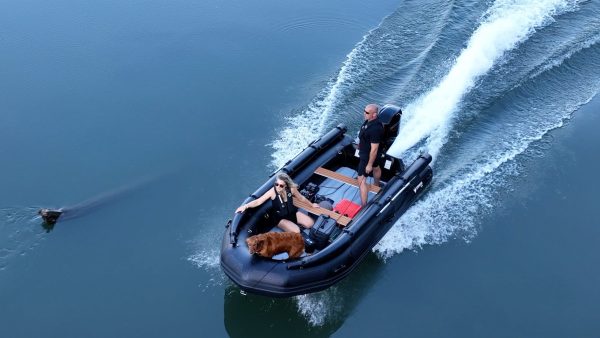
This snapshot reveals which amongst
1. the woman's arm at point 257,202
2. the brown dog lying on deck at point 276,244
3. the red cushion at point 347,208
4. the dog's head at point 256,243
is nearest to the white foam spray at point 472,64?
the red cushion at point 347,208

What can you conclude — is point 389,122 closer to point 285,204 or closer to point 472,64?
point 285,204

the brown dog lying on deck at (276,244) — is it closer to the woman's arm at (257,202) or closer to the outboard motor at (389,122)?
the woman's arm at (257,202)

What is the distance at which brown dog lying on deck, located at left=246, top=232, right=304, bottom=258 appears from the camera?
5.89 metres

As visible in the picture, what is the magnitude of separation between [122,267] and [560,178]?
604 cm

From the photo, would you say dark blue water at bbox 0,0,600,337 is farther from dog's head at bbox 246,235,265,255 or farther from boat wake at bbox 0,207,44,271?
dog's head at bbox 246,235,265,255

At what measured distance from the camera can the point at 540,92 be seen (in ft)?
32.0

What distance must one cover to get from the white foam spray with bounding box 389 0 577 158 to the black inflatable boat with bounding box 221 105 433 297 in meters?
1.20

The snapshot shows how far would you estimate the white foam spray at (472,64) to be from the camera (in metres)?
8.91

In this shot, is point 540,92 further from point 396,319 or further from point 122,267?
Answer: point 122,267

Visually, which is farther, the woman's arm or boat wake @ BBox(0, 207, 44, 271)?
boat wake @ BBox(0, 207, 44, 271)

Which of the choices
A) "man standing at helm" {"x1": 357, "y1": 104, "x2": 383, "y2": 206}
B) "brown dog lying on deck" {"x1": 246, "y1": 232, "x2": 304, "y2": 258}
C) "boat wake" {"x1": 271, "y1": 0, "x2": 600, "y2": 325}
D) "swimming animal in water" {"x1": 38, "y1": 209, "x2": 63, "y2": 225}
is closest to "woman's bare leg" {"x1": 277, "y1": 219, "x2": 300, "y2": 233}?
"brown dog lying on deck" {"x1": 246, "y1": 232, "x2": 304, "y2": 258}

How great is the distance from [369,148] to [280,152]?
2.09m

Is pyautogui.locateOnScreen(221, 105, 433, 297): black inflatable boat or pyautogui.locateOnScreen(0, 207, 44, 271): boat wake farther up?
pyautogui.locateOnScreen(221, 105, 433, 297): black inflatable boat

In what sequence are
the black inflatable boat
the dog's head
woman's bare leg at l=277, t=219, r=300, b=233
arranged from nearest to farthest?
the dog's head, the black inflatable boat, woman's bare leg at l=277, t=219, r=300, b=233
